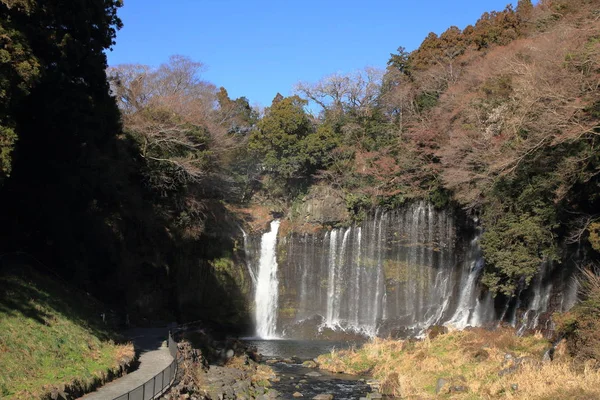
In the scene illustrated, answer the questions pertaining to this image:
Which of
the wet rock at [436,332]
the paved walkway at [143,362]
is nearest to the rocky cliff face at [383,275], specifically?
the wet rock at [436,332]

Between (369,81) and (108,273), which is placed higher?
(369,81)

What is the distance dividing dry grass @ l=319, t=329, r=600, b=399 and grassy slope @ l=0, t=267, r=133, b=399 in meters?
9.97

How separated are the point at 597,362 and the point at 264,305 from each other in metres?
23.1

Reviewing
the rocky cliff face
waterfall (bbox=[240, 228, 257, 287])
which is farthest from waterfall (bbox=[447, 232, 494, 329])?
waterfall (bbox=[240, 228, 257, 287])

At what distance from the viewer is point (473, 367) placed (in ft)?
62.0

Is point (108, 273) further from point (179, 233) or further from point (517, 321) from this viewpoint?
point (517, 321)

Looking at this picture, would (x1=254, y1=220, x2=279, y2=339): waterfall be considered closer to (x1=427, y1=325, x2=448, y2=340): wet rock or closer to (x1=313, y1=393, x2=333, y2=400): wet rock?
(x1=427, y1=325, x2=448, y2=340): wet rock

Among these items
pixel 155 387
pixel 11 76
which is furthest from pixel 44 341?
pixel 11 76

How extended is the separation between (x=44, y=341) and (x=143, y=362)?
364 centimetres

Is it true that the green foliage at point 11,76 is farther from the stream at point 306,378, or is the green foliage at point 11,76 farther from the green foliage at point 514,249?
the green foliage at point 514,249

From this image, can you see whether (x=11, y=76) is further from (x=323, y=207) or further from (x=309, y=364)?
(x=323, y=207)

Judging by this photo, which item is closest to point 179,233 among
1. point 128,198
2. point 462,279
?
point 128,198

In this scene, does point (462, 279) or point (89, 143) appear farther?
point (462, 279)

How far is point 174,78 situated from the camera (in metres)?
44.5
